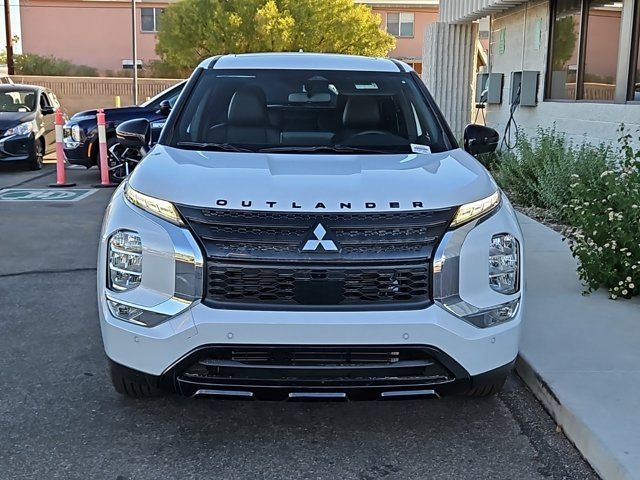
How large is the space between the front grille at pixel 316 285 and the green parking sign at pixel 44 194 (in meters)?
8.64

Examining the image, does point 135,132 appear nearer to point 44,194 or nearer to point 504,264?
point 504,264

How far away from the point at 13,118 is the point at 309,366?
12.6 metres

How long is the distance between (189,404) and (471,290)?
1.68 metres

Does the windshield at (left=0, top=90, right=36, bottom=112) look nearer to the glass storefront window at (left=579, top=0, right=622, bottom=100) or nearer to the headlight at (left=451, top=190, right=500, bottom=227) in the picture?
the glass storefront window at (left=579, top=0, right=622, bottom=100)

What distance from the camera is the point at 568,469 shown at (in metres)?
3.41

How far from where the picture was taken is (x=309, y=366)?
323 centimetres

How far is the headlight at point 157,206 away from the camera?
10.8 ft

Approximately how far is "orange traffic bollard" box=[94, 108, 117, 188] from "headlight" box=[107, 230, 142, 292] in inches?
359

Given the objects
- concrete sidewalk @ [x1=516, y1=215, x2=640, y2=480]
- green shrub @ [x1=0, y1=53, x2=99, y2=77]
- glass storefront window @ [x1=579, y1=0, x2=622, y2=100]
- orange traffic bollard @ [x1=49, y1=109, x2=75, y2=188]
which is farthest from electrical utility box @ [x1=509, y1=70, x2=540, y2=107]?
green shrub @ [x1=0, y1=53, x2=99, y2=77]

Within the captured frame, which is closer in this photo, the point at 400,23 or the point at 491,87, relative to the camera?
the point at 491,87

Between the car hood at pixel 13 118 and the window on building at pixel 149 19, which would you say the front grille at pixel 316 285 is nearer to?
the car hood at pixel 13 118

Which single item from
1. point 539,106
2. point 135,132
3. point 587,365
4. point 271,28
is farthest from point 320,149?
point 271,28

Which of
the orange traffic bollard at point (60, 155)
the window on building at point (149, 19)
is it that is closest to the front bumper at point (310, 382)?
the orange traffic bollard at point (60, 155)

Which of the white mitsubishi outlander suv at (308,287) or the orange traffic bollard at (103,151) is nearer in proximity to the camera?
the white mitsubishi outlander suv at (308,287)
